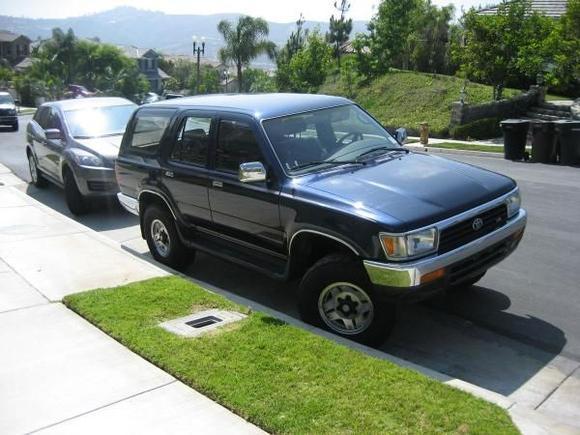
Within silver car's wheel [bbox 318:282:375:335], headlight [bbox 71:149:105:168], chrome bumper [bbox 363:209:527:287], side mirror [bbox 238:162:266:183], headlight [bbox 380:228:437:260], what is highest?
side mirror [bbox 238:162:266:183]

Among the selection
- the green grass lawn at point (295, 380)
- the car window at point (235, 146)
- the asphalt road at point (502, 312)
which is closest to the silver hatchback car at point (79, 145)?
the asphalt road at point (502, 312)

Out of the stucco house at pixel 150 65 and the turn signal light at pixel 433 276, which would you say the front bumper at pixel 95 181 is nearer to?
the turn signal light at pixel 433 276

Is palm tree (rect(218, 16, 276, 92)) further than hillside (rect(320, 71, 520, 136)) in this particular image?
Yes

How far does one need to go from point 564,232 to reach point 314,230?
4.42 meters

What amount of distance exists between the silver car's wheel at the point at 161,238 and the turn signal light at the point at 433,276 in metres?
3.30

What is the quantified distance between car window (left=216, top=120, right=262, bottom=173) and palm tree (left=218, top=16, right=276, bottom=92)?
4968cm

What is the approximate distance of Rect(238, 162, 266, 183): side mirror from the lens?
5.13 m

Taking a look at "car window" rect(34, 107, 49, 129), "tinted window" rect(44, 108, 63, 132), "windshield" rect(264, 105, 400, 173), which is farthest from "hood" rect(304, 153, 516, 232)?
"car window" rect(34, 107, 49, 129)

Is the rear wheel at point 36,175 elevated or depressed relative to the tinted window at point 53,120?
depressed

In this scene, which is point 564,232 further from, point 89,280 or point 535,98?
point 535,98

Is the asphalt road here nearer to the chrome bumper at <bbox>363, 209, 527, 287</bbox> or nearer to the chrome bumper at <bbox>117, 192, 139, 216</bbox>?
the chrome bumper at <bbox>363, 209, 527, 287</bbox>

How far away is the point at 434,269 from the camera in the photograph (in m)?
4.46

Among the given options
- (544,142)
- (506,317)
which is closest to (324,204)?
(506,317)

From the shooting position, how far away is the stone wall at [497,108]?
68.8ft
